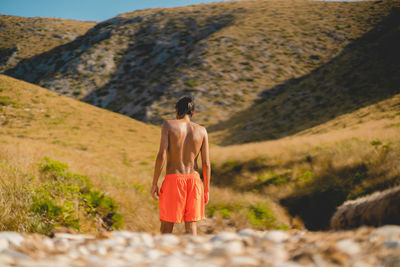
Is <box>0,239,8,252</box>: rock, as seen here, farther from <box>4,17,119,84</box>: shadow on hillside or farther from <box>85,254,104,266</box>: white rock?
<box>4,17,119,84</box>: shadow on hillside

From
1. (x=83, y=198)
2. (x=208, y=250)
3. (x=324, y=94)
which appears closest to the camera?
(x=208, y=250)

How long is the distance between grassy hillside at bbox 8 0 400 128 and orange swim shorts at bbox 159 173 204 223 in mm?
29007

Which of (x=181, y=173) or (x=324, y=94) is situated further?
(x=324, y=94)

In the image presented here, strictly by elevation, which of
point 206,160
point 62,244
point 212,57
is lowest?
point 62,244

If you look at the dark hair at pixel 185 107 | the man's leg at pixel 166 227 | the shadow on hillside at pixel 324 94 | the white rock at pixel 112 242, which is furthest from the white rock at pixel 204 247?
the shadow on hillside at pixel 324 94

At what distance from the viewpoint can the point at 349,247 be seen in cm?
237

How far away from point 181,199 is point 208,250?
1.77 m

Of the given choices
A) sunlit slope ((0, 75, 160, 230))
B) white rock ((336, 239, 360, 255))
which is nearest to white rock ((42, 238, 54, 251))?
white rock ((336, 239, 360, 255))

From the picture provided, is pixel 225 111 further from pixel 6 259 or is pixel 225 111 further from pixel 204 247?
pixel 6 259

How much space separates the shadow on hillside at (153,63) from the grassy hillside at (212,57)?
9.1 inches

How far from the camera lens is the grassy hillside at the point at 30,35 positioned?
6812cm

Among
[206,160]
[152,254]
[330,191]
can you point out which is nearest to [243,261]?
[152,254]

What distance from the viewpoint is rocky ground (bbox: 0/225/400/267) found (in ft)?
7.18

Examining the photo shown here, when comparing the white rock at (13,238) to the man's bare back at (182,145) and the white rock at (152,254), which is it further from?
the man's bare back at (182,145)
